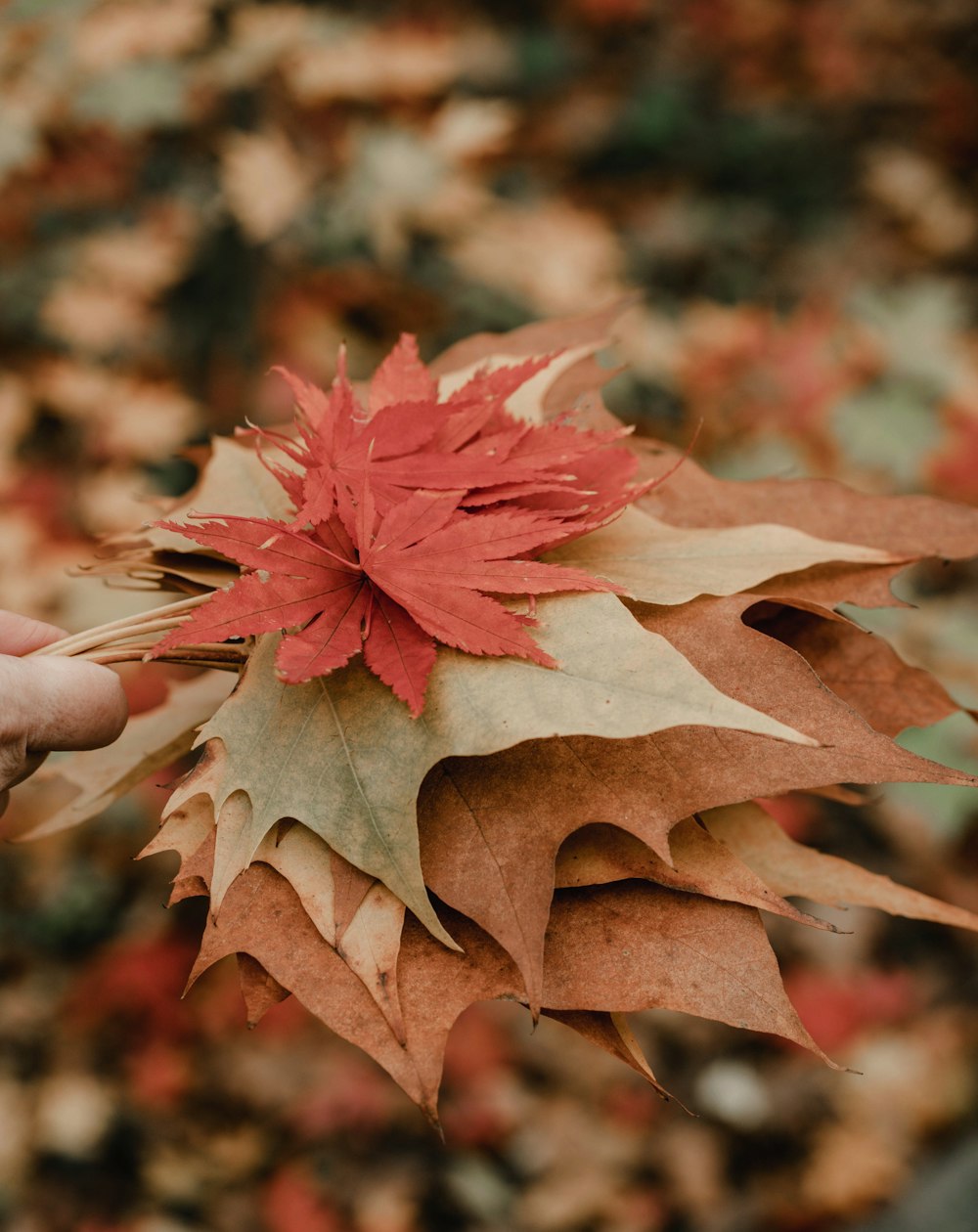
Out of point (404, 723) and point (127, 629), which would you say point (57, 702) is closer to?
point (127, 629)

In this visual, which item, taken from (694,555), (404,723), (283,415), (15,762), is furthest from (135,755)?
(283,415)

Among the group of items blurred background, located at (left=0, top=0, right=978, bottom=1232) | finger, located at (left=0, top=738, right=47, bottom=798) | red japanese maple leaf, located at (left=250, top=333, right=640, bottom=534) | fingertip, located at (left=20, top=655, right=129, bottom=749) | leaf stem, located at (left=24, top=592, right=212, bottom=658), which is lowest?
blurred background, located at (left=0, top=0, right=978, bottom=1232)

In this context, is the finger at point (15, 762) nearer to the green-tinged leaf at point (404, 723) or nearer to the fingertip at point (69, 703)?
the fingertip at point (69, 703)

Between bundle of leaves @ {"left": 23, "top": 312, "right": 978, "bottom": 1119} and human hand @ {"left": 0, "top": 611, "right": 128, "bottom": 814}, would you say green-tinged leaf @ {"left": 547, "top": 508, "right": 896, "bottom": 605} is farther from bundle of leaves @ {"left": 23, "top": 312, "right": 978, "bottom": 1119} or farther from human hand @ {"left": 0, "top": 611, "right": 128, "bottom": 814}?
human hand @ {"left": 0, "top": 611, "right": 128, "bottom": 814}

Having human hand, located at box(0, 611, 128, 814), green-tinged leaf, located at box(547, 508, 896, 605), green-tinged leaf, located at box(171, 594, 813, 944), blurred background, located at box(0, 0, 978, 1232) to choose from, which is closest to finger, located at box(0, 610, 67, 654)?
human hand, located at box(0, 611, 128, 814)

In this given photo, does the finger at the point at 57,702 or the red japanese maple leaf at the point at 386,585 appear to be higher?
the red japanese maple leaf at the point at 386,585

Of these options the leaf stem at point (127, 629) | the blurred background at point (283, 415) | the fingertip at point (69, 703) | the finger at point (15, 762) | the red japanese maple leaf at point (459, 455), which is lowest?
the blurred background at point (283, 415)

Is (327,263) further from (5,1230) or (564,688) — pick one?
(5,1230)

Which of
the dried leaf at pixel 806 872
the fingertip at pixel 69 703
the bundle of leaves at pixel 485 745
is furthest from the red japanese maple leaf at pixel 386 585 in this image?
the dried leaf at pixel 806 872
